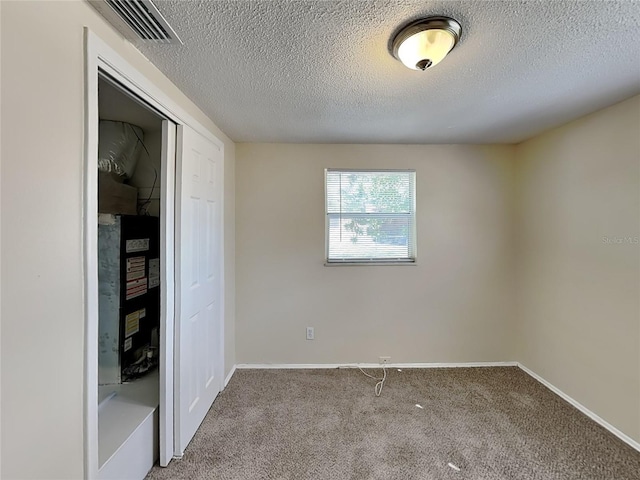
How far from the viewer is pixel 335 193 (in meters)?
2.84

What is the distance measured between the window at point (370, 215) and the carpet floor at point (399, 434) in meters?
1.22

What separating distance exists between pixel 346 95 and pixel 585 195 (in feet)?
6.44

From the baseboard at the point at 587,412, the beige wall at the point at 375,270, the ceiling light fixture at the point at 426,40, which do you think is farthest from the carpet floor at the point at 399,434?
the ceiling light fixture at the point at 426,40

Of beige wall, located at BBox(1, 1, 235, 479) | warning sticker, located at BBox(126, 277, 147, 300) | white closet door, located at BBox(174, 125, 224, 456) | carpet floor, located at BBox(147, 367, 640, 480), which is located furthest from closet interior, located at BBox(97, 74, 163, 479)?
beige wall, located at BBox(1, 1, 235, 479)

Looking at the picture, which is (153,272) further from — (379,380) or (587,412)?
(587,412)

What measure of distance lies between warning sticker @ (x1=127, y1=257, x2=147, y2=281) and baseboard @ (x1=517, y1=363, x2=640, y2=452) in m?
3.49

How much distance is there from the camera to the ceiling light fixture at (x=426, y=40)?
1.12m

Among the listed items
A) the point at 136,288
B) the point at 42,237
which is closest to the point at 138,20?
the point at 42,237

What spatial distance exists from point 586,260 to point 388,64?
2.09 m

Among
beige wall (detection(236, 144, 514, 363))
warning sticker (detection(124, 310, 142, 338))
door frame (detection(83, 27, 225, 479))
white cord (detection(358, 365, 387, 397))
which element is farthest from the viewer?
beige wall (detection(236, 144, 514, 363))

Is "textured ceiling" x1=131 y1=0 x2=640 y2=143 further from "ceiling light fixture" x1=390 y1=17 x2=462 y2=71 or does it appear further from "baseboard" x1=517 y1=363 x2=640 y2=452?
"baseboard" x1=517 y1=363 x2=640 y2=452

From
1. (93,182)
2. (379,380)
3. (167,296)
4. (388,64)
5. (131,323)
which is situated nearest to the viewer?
(93,182)

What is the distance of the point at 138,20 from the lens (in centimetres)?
113

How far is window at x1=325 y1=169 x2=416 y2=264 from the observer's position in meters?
2.84
